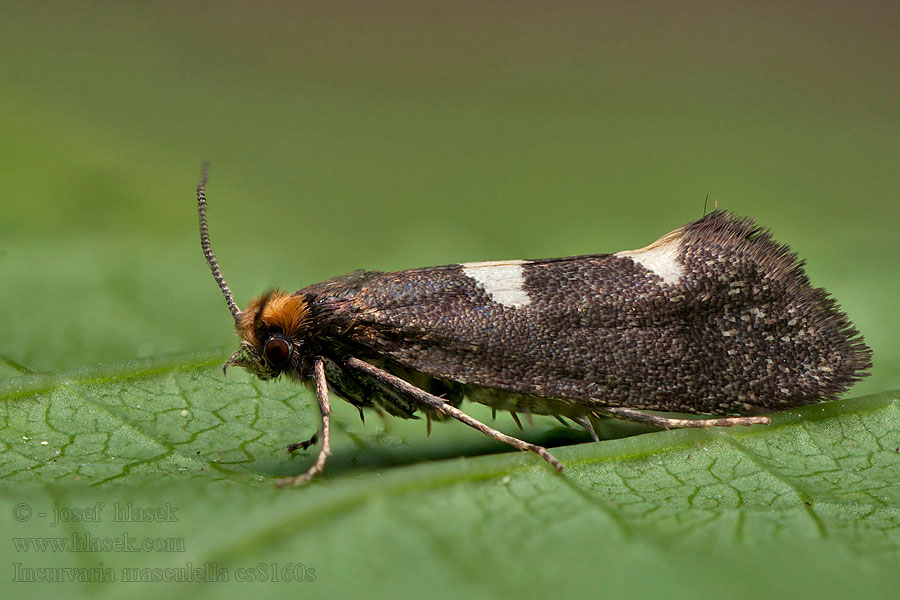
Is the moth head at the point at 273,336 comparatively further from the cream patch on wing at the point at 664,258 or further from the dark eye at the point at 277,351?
the cream patch on wing at the point at 664,258

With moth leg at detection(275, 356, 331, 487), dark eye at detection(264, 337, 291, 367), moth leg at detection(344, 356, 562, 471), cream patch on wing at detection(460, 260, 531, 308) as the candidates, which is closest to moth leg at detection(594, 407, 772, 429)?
moth leg at detection(344, 356, 562, 471)

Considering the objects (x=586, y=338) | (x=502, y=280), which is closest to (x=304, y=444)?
(x=502, y=280)

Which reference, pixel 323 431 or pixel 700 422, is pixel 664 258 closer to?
pixel 700 422

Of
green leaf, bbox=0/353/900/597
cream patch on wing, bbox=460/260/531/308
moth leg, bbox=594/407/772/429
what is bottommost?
green leaf, bbox=0/353/900/597

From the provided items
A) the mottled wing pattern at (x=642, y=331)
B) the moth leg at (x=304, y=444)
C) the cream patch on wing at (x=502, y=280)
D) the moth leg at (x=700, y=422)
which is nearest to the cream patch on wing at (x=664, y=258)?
the mottled wing pattern at (x=642, y=331)

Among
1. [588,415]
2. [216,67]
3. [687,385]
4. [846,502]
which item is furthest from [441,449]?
[216,67]

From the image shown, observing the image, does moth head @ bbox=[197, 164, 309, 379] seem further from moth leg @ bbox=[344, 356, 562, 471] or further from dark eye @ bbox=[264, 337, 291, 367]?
moth leg @ bbox=[344, 356, 562, 471]
